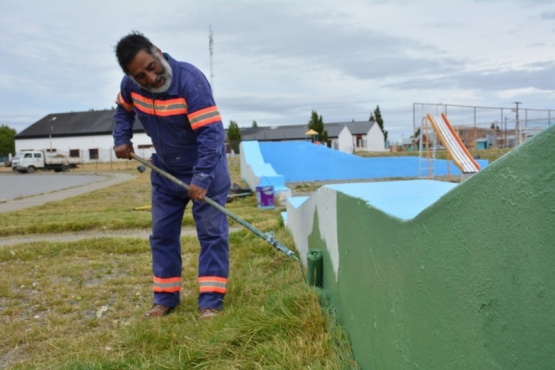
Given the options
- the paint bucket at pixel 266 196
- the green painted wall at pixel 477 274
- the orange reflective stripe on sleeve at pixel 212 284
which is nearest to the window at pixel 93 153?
the paint bucket at pixel 266 196

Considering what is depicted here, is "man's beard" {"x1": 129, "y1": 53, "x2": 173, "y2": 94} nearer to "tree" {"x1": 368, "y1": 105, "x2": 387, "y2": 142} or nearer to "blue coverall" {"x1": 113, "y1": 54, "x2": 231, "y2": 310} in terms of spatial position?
"blue coverall" {"x1": 113, "y1": 54, "x2": 231, "y2": 310}

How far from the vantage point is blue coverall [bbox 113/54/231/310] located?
3.22 meters

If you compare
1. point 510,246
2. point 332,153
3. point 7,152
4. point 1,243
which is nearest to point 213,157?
point 510,246

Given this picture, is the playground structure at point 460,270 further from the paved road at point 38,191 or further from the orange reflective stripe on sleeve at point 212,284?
the paved road at point 38,191

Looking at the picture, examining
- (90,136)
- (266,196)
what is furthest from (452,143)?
(90,136)

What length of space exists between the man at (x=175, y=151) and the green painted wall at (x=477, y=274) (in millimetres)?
1623

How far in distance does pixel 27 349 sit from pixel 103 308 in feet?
2.55

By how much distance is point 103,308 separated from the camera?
12.0ft

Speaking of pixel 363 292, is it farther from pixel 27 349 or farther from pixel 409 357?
pixel 27 349

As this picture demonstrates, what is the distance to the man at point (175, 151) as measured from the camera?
10.5ft

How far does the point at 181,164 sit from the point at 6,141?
77.0 meters

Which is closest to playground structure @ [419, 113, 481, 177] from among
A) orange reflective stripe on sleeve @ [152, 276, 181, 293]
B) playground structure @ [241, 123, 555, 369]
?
orange reflective stripe on sleeve @ [152, 276, 181, 293]

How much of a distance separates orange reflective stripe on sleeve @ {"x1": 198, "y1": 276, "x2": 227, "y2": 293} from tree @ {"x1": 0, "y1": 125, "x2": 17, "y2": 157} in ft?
252

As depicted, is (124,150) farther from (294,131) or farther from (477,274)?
(294,131)
